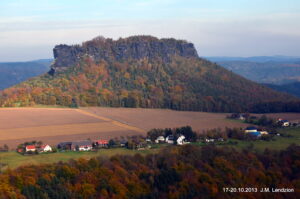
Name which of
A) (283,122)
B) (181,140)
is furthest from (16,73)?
(181,140)

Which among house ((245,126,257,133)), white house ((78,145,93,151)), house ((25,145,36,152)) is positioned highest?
house ((245,126,257,133))

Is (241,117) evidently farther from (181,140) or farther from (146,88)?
(146,88)

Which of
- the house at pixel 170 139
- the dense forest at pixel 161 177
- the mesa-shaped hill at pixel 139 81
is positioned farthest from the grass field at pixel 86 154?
the mesa-shaped hill at pixel 139 81

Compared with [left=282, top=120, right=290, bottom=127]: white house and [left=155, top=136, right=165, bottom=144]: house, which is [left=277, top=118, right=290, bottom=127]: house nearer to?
[left=282, top=120, right=290, bottom=127]: white house

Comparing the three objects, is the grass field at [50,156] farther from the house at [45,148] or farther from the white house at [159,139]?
the white house at [159,139]

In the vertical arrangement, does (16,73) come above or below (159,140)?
below

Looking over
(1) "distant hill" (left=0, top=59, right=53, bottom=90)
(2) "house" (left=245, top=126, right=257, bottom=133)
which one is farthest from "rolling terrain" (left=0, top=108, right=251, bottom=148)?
(1) "distant hill" (left=0, top=59, right=53, bottom=90)

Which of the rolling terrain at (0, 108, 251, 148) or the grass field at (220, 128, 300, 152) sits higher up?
the grass field at (220, 128, 300, 152)
